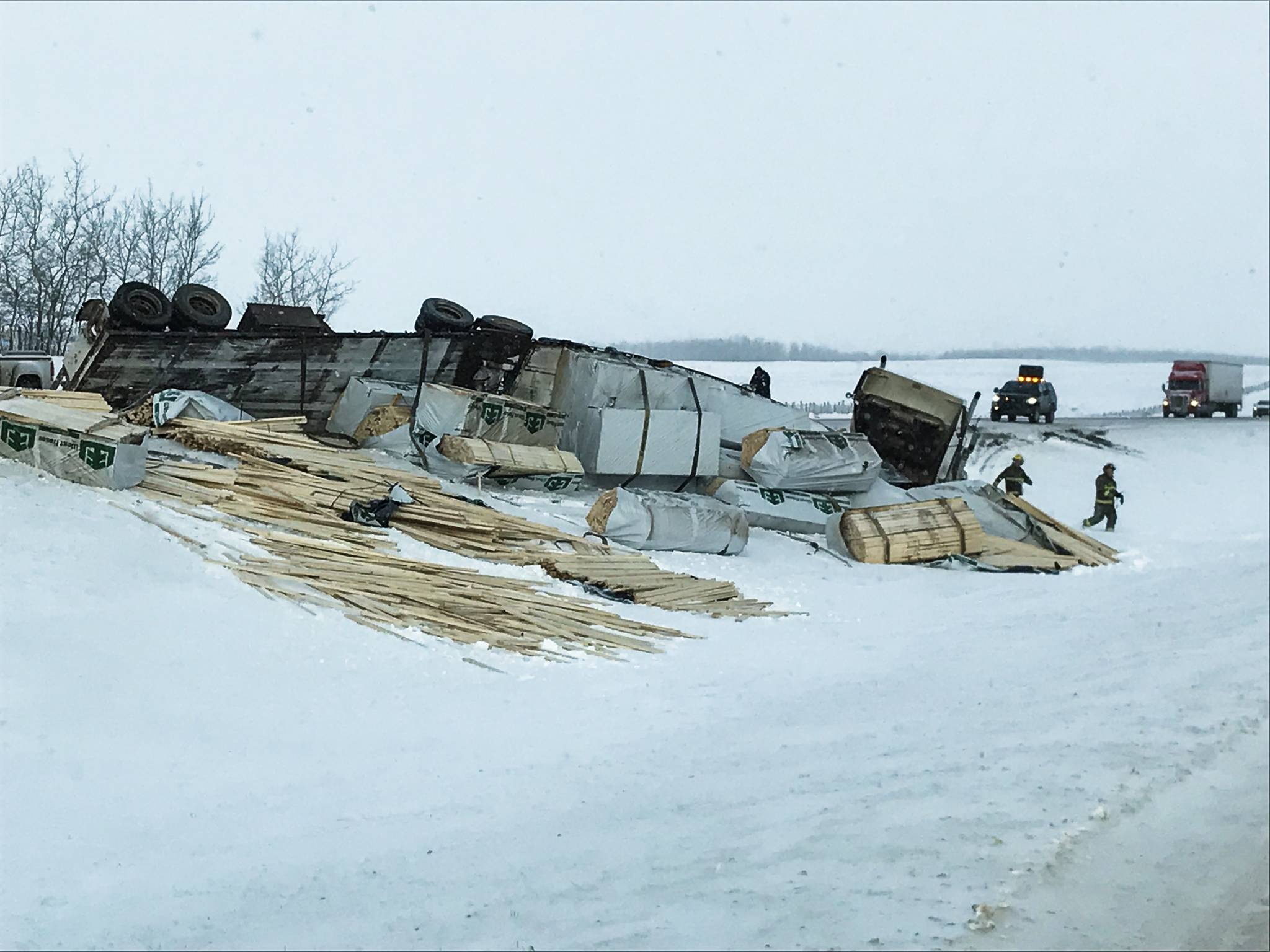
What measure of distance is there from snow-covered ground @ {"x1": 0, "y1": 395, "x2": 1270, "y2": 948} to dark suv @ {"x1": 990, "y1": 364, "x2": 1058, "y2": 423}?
24245 millimetres

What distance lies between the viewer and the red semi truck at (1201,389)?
129ft

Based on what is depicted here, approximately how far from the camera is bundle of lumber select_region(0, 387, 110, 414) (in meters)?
10.8

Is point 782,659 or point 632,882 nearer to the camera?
point 632,882

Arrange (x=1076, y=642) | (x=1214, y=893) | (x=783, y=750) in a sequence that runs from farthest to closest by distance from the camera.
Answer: (x=1076, y=642)
(x=783, y=750)
(x=1214, y=893)

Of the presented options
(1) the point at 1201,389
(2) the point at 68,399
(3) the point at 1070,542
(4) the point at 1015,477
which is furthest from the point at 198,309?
(1) the point at 1201,389

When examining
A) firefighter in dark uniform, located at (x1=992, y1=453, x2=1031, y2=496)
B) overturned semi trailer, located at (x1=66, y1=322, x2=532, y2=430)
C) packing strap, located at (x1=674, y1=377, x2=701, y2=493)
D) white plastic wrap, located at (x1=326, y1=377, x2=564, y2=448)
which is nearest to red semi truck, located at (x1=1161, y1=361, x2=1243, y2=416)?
firefighter in dark uniform, located at (x1=992, y1=453, x2=1031, y2=496)

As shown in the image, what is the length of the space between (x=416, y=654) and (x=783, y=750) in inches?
110

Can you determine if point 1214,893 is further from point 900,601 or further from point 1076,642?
point 900,601

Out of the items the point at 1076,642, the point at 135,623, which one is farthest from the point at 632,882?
the point at 1076,642

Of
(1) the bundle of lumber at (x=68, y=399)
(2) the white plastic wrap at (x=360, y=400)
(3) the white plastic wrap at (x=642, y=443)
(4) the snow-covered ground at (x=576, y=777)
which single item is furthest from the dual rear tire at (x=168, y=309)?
(4) the snow-covered ground at (x=576, y=777)

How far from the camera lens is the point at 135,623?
25.0 feet

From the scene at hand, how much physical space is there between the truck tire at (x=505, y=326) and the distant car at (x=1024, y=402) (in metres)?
20.9

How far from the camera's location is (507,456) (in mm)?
13859

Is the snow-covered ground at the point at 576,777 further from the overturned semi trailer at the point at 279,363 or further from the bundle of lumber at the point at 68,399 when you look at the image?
the overturned semi trailer at the point at 279,363
